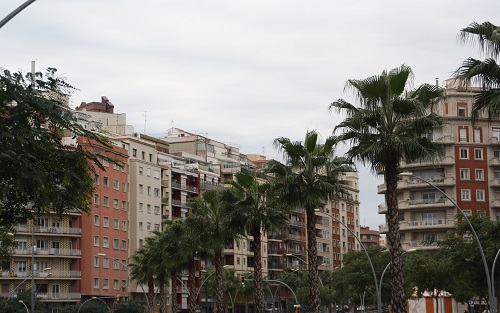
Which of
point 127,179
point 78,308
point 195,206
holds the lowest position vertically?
point 78,308

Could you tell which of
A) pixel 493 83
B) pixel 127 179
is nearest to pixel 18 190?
pixel 493 83

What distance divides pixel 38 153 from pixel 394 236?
1452cm

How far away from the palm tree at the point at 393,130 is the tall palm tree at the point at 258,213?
15.2m

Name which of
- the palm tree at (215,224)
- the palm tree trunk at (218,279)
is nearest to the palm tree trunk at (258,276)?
the palm tree at (215,224)

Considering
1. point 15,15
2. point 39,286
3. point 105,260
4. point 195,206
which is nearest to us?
point 15,15

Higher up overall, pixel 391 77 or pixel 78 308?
pixel 391 77

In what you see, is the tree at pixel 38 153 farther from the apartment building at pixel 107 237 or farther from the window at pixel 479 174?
the window at pixel 479 174

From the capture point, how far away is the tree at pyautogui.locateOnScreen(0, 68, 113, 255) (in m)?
21.8

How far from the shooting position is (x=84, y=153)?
79.9ft

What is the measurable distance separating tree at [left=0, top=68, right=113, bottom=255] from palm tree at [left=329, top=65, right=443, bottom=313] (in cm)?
1167

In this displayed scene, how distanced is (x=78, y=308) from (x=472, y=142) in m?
46.4

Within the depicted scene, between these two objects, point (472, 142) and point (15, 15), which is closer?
point (15, 15)

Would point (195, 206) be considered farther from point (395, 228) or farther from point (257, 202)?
point (395, 228)

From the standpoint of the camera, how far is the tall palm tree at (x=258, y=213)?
4916 centimetres
